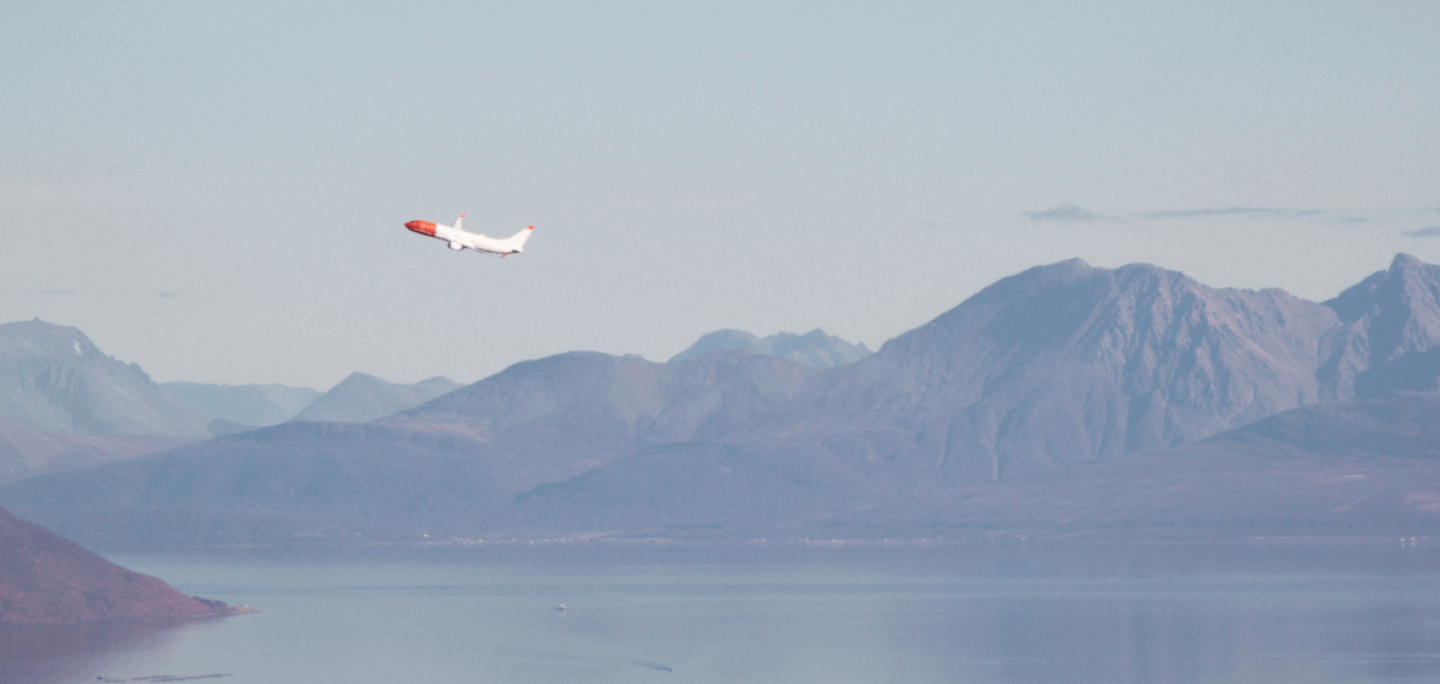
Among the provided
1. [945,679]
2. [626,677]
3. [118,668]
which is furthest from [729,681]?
[118,668]

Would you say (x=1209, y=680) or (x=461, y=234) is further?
(x=1209, y=680)

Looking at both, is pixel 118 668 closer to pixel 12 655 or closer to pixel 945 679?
pixel 12 655

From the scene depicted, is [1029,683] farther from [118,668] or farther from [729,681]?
[118,668]

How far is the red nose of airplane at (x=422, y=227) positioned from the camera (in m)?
141

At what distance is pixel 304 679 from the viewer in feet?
628

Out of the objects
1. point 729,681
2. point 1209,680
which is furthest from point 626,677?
point 1209,680

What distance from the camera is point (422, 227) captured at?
141500 millimetres

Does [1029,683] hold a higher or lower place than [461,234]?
lower

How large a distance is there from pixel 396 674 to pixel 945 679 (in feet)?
195

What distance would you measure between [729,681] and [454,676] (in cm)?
A: 3008

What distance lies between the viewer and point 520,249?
14812 centimetres

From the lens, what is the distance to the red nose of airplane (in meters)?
141

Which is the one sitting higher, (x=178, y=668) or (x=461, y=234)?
(x=461, y=234)

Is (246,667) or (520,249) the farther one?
(246,667)
